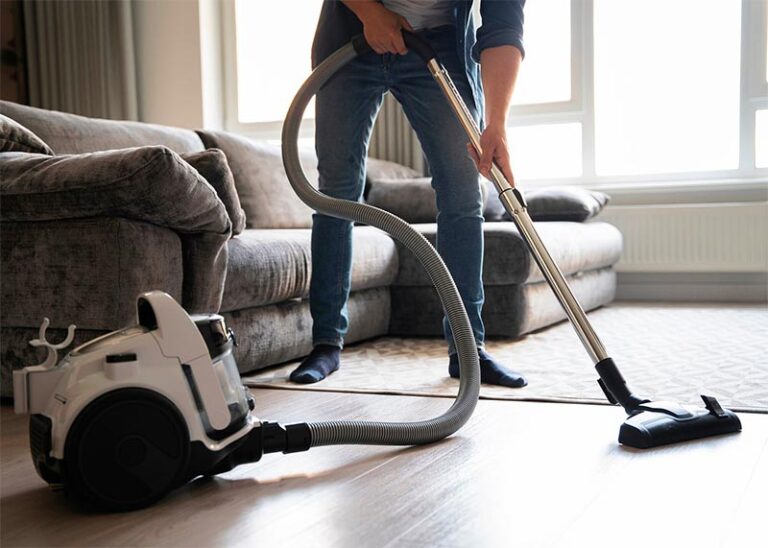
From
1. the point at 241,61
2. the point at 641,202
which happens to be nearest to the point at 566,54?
the point at 641,202

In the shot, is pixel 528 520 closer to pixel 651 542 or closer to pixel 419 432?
pixel 651 542

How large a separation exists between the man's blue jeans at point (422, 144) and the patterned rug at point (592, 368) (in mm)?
209

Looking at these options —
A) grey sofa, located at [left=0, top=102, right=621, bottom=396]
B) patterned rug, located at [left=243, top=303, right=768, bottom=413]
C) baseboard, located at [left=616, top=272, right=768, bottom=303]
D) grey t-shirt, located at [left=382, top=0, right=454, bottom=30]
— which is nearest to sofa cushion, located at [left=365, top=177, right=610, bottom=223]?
patterned rug, located at [left=243, top=303, right=768, bottom=413]

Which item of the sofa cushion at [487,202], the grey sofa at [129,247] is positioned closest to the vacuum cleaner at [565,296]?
the grey sofa at [129,247]

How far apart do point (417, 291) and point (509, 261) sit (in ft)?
1.16

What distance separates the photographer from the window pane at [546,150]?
4516 mm

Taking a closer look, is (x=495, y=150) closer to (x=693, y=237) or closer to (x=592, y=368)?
(x=592, y=368)

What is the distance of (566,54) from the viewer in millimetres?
4434

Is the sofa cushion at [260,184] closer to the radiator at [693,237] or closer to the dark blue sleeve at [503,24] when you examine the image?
the dark blue sleeve at [503,24]

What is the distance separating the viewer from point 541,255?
153 cm

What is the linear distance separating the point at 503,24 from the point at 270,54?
3416 mm

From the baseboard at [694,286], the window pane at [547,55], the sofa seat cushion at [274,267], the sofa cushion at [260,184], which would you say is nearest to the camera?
the sofa seat cushion at [274,267]

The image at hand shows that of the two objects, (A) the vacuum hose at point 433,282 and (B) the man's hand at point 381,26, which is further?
(B) the man's hand at point 381,26

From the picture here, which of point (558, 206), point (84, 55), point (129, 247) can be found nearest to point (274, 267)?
point (129, 247)
